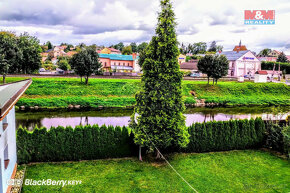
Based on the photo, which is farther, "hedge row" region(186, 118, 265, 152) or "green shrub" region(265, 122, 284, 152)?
"green shrub" region(265, 122, 284, 152)

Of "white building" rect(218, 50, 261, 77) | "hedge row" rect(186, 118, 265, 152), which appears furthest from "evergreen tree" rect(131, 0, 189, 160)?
"white building" rect(218, 50, 261, 77)

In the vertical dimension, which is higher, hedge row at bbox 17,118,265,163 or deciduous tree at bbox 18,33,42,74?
deciduous tree at bbox 18,33,42,74

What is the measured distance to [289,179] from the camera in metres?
9.70

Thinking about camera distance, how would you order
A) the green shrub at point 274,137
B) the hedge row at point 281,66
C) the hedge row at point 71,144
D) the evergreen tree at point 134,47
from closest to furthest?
the hedge row at point 71,144 < the green shrub at point 274,137 < the hedge row at point 281,66 < the evergreen tree at point 134,47

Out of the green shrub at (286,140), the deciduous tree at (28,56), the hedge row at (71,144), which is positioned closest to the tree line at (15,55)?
the deciduous tree at (28,56)

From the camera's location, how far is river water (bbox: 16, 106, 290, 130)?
71.4ft

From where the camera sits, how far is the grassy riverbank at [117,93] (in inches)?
1161

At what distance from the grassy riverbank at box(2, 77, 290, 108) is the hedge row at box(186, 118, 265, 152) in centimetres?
1925

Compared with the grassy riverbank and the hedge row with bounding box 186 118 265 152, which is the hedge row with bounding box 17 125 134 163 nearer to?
the hedge row with bounding box 186 118 265 152

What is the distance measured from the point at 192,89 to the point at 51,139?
99.6 feet

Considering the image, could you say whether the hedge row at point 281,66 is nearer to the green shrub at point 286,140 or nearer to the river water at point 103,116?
the river water at point 103,116

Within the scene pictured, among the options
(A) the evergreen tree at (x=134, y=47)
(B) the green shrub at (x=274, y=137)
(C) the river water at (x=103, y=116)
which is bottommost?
(C) the river water at (x=103, y=116)

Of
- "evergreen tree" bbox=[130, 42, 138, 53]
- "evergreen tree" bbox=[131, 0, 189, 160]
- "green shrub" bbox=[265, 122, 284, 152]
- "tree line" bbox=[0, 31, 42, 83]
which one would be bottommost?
"green shrub" bbox=[265, 122, 284, 152]

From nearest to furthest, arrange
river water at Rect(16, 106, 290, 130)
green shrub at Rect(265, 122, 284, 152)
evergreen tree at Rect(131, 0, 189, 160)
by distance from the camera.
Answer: evergreen tree at Rect(131, 0, 189, 160) → green shrub at Rect(265, 122, 284, 152) → river water at Rect(16, 106, 290, 130)
